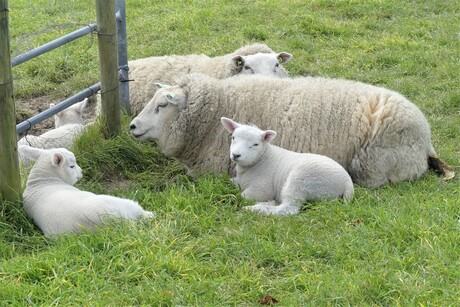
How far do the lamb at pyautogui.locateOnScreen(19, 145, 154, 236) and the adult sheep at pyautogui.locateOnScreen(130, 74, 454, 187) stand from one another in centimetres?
121

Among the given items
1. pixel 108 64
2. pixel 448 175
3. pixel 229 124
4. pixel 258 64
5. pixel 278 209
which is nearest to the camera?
pixel 278 209

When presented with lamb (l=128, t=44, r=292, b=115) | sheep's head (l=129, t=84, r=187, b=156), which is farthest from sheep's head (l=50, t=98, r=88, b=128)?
sheep's head (l=129, t=84, r=187, b=156)

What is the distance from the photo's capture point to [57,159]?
19.4 ft

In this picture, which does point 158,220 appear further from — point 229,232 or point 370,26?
point 370,26

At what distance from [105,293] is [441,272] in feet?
6.48

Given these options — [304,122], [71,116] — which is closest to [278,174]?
[304,122]

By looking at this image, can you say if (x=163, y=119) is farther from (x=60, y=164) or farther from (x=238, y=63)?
(x=238, y=63)

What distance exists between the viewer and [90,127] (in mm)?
7219

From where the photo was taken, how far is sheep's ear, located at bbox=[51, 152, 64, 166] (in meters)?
5.89

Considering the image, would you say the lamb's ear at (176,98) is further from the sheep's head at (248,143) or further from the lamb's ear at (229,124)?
the sheep's head at (248,143)

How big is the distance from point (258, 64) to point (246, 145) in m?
2.46

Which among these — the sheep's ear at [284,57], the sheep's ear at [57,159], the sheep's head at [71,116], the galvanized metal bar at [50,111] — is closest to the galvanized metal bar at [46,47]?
the galvanized metal bar at [50,111]

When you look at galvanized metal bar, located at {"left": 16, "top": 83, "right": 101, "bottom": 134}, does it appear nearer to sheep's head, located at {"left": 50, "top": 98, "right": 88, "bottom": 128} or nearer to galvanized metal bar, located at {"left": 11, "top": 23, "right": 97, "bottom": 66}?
galvanized metal bar, located at {"left": 11, "top": 23, "right": 97, "bottom": 66}

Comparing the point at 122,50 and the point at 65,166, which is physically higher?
the point at 122,50
